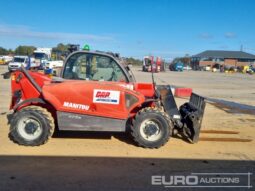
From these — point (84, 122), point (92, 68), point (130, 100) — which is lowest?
point (84, 122)

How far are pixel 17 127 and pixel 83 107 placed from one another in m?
1.45

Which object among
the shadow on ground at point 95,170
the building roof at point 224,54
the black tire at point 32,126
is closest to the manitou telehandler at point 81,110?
the black tire at point 32,126

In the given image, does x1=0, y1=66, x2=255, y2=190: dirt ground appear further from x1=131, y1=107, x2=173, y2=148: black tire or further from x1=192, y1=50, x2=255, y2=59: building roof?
x1=192, y1=50, x2=255, y2=59: building roof

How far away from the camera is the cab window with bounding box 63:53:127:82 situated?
26.7 ft

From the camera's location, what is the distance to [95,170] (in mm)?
6121

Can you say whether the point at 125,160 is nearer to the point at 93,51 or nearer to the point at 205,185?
the point at 205,185

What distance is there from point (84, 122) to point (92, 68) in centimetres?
130

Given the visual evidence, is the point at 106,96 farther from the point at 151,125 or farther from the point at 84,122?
the point at 151,125

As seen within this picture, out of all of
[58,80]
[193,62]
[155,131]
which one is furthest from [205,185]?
[193,62]

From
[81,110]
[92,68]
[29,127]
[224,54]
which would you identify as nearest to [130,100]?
[81,110]

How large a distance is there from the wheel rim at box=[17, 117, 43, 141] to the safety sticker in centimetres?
132

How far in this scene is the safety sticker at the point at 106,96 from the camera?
7.58 m

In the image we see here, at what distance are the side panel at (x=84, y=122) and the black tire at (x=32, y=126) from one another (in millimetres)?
253

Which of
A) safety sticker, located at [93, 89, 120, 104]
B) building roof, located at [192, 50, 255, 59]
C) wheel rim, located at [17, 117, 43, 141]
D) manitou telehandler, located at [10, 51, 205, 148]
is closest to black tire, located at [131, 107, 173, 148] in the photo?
manitou telehandler, located at [10, 51, 205, 148]
